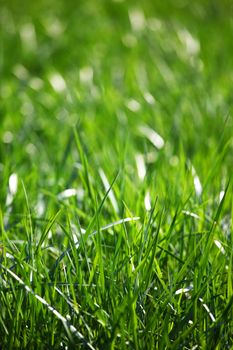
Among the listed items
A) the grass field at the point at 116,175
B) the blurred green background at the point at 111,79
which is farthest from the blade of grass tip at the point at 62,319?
the blurred green background at the point at 111,79

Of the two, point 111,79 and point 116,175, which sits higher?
point 116,175

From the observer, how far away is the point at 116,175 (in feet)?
4.86

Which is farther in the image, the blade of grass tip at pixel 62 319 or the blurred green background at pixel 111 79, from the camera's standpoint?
the blurred green background at pixel 111 79

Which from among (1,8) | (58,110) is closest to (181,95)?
(58,110)

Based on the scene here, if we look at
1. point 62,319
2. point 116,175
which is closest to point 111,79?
point 116,175

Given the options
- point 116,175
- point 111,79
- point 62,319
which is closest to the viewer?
point 62,319

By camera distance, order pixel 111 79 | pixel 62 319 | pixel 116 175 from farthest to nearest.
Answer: pixel 111 79
pixel 116 175
pixel 62 319

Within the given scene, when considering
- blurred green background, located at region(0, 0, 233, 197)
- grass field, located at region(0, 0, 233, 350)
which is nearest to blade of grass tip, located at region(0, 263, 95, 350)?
grass field, located at region(0, 0, 233, 350)

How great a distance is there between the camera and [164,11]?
14.8 feet

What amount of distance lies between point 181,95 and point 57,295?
1575mm

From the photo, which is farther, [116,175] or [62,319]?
[116,175]

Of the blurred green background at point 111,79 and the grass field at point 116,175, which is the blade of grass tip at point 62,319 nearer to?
the grass field at point 116,175

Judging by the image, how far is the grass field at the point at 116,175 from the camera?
1377mm

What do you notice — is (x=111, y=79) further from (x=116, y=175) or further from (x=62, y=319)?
(x=62, y=319)
